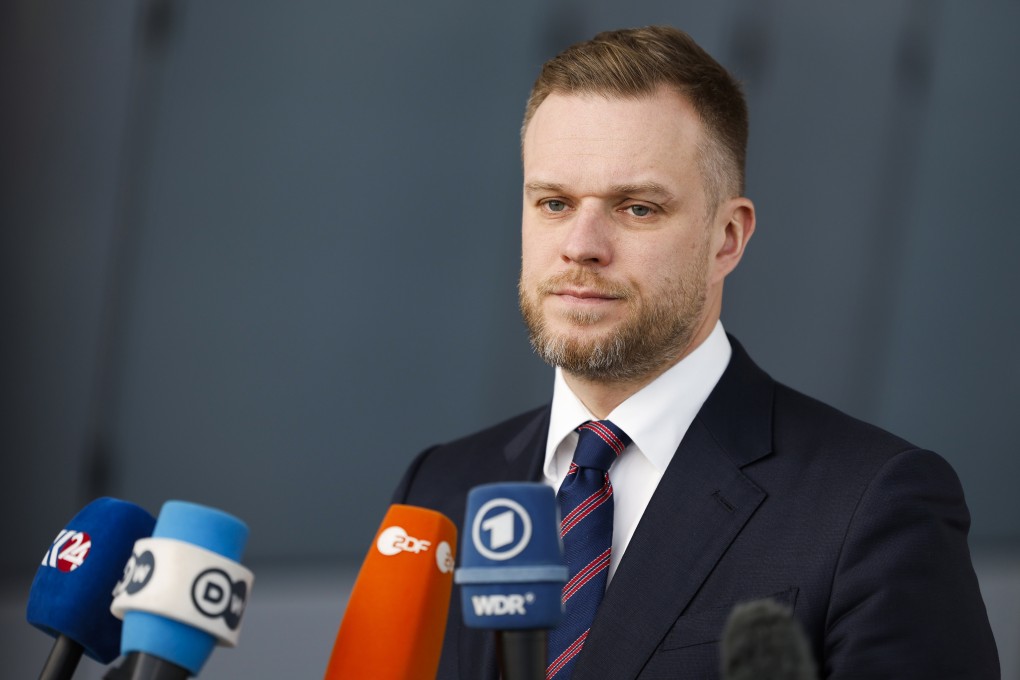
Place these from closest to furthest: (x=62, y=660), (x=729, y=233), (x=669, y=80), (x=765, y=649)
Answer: (x=765, y=649)
(x=62, y=660)
(x=669, y=80)
(x=729, y=233)

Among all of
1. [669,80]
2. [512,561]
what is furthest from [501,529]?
[669,80]

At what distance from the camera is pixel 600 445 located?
5.67ft

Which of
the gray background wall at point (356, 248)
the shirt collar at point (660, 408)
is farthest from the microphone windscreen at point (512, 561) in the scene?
the gray background wall at point (356, 248)

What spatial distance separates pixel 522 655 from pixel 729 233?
1.09m

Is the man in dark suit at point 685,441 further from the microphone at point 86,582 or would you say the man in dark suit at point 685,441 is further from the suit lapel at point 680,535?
the microphone at point 86,582

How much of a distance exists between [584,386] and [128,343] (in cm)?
238

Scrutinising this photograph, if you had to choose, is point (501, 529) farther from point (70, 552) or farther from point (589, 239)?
point (589, 239)

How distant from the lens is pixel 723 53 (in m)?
4.32

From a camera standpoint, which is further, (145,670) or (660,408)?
(660,408)

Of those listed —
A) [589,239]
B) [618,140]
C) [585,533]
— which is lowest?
[585,533]

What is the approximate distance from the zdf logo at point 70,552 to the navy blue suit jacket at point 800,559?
2.16ft

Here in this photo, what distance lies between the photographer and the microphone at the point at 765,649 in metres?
0.79

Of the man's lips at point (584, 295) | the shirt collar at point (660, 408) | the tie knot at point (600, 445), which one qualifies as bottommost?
the tie knot at point (600, 445)

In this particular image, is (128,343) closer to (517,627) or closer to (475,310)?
(475,310)
